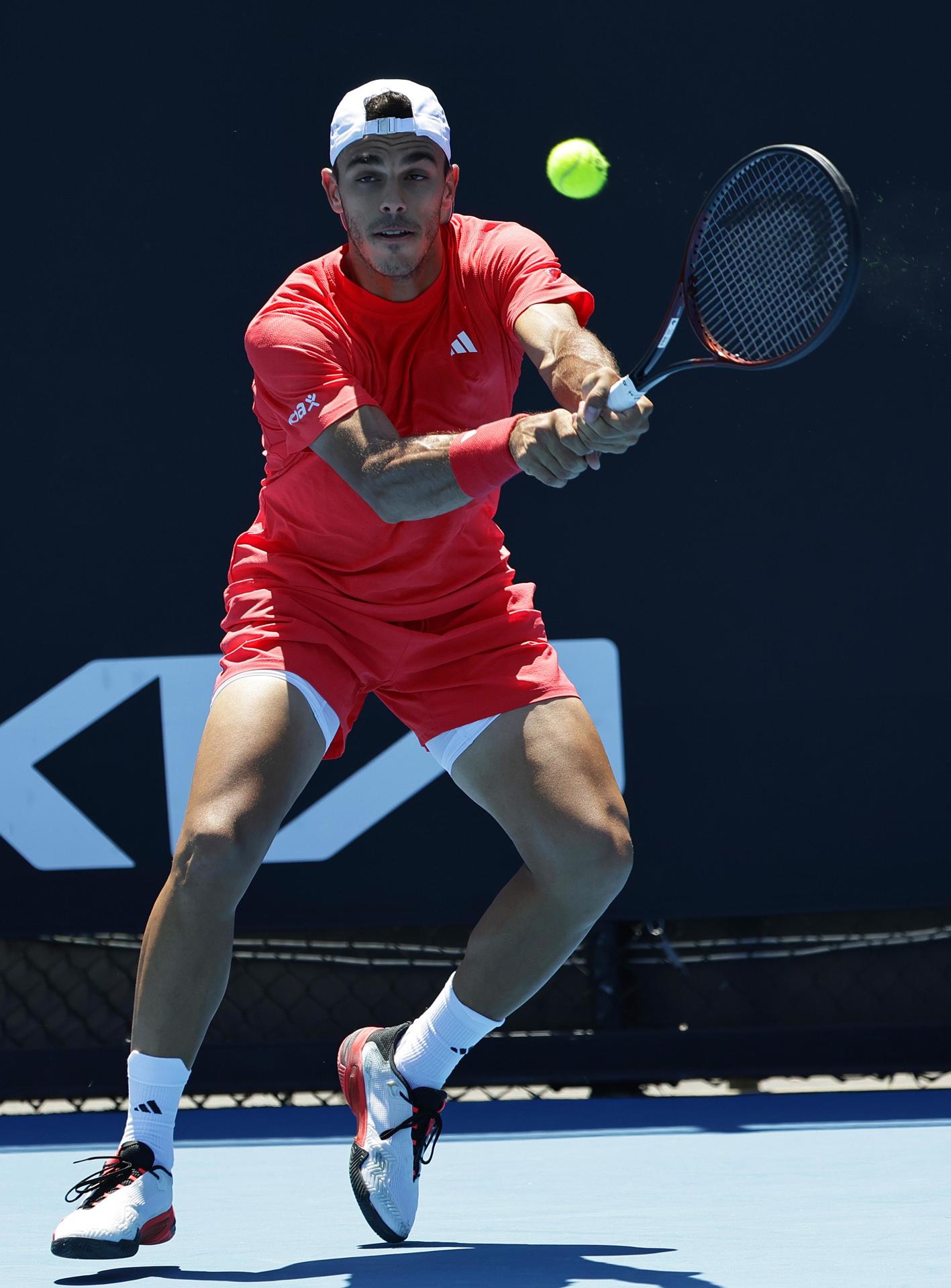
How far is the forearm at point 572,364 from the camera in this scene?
6.97 ft

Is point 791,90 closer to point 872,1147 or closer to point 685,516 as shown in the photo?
point 685,516

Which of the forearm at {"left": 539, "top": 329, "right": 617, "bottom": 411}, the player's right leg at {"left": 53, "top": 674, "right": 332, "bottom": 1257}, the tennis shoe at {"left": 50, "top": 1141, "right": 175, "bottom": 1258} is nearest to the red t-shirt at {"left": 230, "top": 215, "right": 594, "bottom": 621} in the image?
the forearm at {"left": 539, "top": 329, "right": 617, "bottom": 411}

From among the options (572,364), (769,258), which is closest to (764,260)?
(769,258)

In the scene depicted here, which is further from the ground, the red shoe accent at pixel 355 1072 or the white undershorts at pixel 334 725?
the white undershorts at pixel 334 725

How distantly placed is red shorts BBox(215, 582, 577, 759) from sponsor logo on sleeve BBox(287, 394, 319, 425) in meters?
0.25

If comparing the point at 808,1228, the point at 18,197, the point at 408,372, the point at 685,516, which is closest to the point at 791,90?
the point at 685,516

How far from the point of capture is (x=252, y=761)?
216 centimetres

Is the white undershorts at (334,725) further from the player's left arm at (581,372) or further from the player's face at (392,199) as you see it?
the player's face at (392,199)

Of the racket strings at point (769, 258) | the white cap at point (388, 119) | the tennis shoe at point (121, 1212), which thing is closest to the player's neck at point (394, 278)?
the white cap at point (388, 119)

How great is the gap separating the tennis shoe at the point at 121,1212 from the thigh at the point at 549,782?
626 mm

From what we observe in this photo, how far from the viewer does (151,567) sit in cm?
334

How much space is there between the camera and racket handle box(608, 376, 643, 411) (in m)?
1.95

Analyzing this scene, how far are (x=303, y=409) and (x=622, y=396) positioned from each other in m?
0.50

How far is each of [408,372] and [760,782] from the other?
1238 millimetres
